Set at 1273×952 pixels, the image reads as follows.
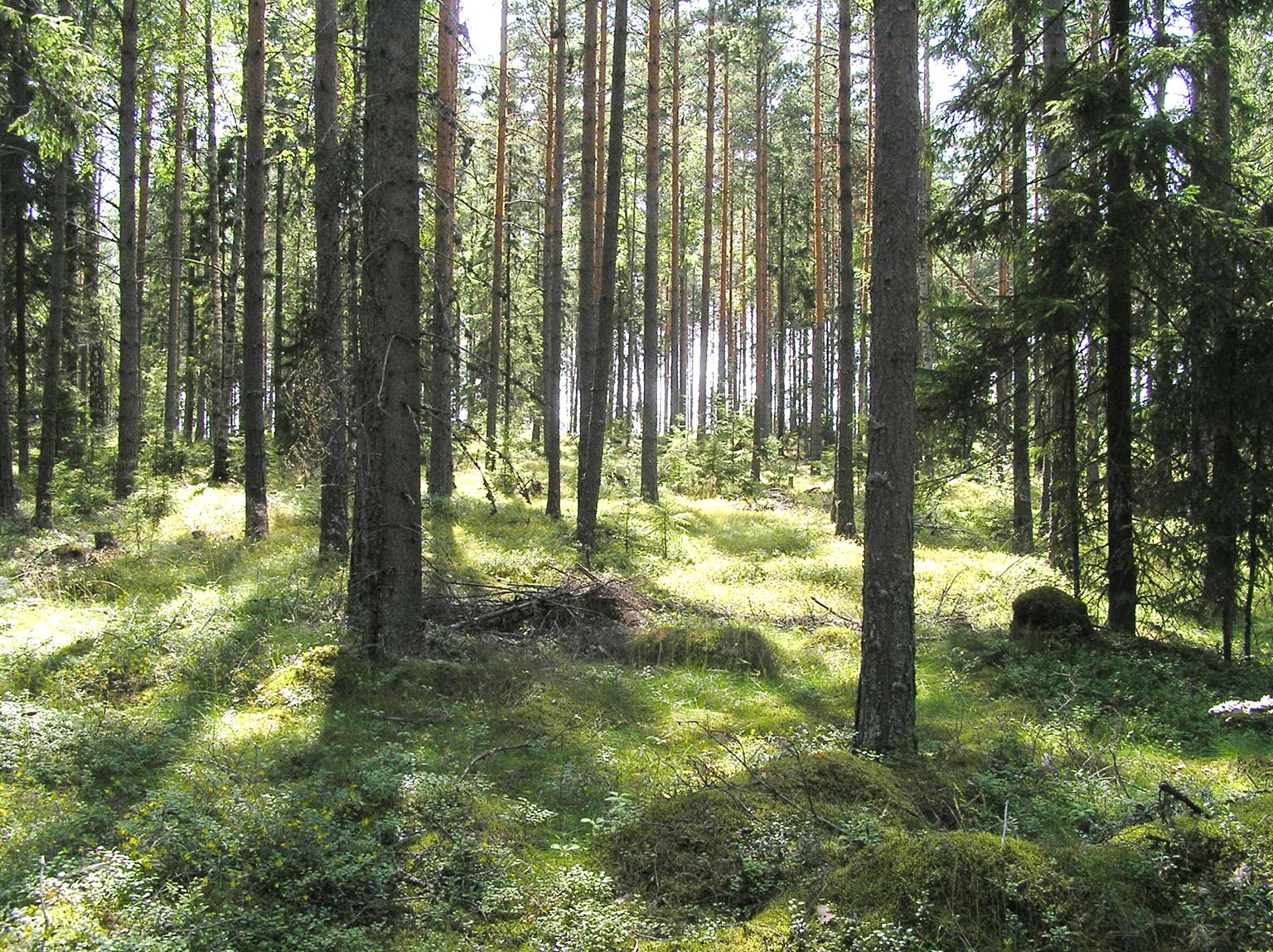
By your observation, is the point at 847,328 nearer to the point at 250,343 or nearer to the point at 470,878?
the point at 250,343

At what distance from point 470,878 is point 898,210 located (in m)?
5.27

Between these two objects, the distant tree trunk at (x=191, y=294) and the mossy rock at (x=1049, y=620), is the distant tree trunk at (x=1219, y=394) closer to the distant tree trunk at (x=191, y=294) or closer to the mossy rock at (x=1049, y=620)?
the mossy rock at (x=1049, y=620)

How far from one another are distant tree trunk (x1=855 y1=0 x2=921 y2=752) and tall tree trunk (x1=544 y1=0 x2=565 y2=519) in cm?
1156

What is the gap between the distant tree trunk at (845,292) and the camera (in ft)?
51.9

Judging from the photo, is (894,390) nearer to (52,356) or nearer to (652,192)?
(652,192)

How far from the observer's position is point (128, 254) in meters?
14.8

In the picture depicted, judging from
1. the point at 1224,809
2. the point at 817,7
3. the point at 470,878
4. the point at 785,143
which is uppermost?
the point at 817,7

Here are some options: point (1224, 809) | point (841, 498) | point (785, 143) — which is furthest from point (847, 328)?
point (785, 143)

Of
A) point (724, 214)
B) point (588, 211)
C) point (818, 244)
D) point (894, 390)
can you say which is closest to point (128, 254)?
point (588, 211)

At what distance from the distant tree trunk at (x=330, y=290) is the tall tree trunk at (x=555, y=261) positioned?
609cm

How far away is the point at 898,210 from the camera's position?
5938 millimetres

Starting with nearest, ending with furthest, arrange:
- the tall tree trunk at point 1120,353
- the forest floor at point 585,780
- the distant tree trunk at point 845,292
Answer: the forest floor at point 585,780
the tall tree trunk at point 1120,353
the distant tree trunk at point 845,292

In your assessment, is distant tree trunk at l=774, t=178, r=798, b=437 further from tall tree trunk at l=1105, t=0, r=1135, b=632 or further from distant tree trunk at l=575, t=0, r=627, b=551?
tall tree trunk at l=1105, t=0, r=1135, b=632

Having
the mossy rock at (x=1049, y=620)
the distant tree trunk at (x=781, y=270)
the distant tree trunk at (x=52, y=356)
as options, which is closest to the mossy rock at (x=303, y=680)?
the mossy rock at (x=1049, y=620)
